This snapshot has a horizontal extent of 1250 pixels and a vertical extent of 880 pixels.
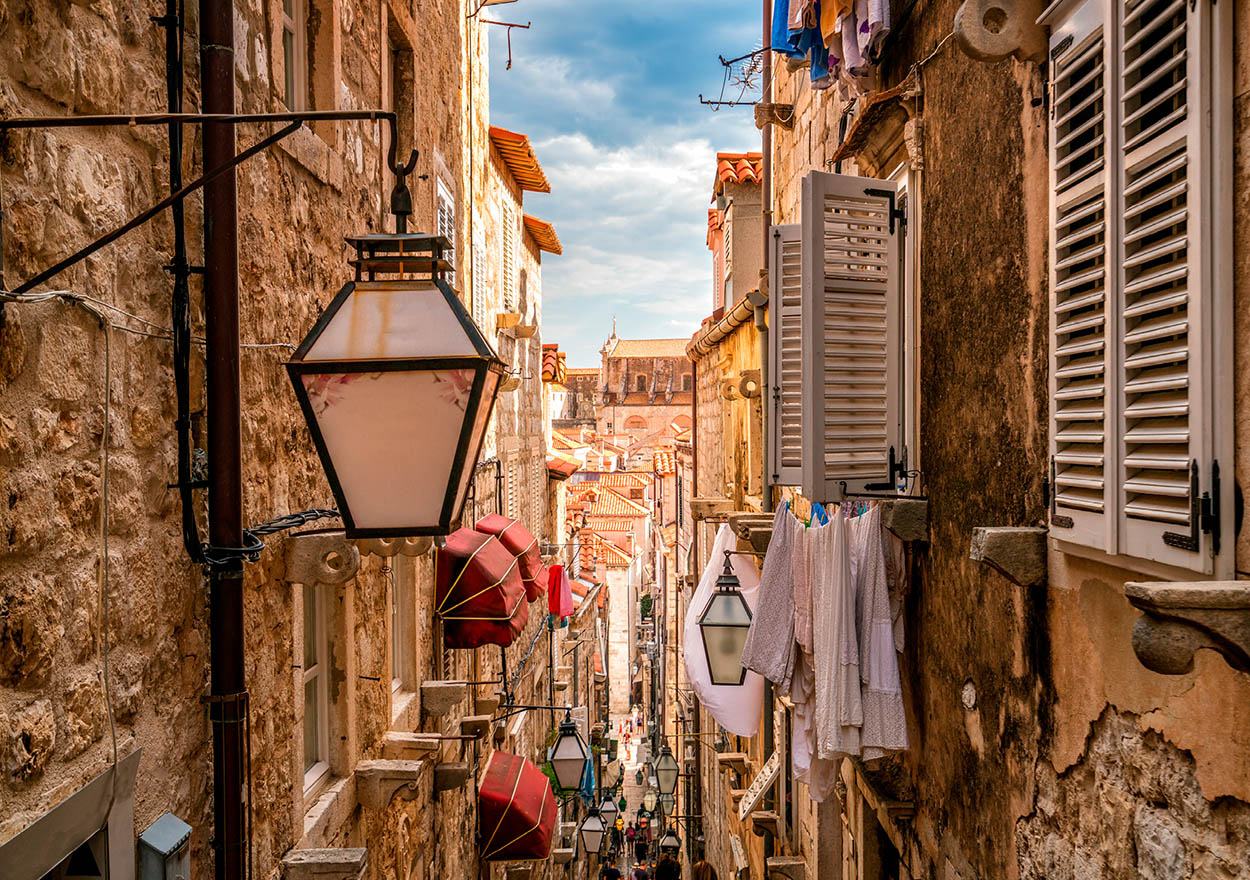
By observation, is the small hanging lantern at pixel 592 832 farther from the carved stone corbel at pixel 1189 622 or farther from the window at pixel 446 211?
the carved stone corbel at pixel 1189 622

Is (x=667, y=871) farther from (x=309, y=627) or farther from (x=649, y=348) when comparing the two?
(x=649, y=348)

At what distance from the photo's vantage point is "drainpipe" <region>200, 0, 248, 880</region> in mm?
3258

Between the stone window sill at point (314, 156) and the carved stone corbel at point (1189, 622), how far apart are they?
147 inches

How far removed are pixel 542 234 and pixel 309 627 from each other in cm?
1508

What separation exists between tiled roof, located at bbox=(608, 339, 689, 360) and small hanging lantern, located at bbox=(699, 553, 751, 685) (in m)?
68.4

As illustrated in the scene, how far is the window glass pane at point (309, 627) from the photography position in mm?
4871

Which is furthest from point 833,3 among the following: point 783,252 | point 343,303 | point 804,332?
point 343,303

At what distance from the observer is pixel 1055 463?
2.88 m

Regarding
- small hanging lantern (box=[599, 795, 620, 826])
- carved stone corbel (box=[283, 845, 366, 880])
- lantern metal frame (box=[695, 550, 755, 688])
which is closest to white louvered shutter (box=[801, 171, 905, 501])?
lantern metal frame (box=[695, 550, 755, 688])

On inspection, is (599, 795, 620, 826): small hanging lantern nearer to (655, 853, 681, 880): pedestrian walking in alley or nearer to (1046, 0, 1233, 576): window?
(655, 853, 681, 880): pedestrian walking in alley

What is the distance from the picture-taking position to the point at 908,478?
15.7ft

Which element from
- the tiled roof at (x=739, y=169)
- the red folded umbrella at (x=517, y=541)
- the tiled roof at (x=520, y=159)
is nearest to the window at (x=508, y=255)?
the tiled roof at (x=520, y=159)

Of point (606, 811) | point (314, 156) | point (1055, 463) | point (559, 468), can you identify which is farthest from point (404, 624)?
point (559, 468)

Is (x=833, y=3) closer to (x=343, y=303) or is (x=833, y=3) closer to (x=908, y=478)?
(x=908, y=478)
